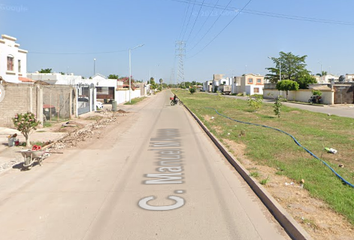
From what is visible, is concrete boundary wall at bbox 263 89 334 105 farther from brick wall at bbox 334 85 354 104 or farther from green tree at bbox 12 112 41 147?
green tree at bbox 12 112 41 147

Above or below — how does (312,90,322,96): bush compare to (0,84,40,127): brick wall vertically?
above

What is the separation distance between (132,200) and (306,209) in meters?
3.35

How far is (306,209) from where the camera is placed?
5.73 m

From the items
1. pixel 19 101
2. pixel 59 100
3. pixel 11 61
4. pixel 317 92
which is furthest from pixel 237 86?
pixel 19 101

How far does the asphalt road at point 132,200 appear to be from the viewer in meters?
5.15

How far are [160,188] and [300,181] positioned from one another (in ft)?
10.7

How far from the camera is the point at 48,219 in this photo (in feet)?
18.4

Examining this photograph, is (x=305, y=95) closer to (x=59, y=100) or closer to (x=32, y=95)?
(x=59, y=100)

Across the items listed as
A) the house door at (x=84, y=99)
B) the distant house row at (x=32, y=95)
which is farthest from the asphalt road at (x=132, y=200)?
the house door at (x=84, y=99)

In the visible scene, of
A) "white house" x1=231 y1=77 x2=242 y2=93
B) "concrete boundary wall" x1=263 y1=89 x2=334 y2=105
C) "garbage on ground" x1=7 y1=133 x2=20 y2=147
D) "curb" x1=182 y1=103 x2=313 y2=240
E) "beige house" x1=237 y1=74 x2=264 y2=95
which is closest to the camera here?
"curb" x1=182 y1=103 x2=313 y2=240

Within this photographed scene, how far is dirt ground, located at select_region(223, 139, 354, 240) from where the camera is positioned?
4797 mm

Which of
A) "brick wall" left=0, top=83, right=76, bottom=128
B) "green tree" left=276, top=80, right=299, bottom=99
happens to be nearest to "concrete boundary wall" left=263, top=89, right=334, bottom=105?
"green tree" left=276, top=80, right=299, bottom=99

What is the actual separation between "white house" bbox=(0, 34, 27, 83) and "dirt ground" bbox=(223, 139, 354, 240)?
26210 mm

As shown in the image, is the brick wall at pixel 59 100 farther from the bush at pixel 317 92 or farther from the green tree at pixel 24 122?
the bush at pixel 317 92
